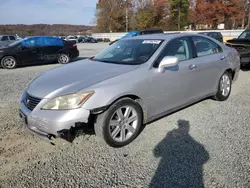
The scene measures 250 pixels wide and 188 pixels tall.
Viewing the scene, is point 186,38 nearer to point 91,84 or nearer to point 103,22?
point 91,84

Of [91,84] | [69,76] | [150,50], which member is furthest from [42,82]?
[150,50]

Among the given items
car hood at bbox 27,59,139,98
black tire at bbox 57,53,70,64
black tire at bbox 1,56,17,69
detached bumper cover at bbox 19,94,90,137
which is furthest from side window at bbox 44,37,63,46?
detached bumper cover at bbox 19,94,90,137

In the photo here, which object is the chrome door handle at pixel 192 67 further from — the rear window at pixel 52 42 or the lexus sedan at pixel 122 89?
the rear window at pixel 52 42

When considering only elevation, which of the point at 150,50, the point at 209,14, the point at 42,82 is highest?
the point at 209,14

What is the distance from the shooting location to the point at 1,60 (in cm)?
990

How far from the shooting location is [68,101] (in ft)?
8.52

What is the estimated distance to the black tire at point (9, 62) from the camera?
9930mm

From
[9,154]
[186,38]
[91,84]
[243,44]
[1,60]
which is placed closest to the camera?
[91,84]

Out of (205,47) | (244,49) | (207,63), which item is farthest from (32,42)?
(244,49)

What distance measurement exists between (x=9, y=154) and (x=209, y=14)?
148 ft

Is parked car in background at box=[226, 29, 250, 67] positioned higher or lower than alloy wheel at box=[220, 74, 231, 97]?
higher

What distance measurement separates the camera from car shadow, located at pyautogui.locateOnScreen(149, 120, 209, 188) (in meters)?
2.29

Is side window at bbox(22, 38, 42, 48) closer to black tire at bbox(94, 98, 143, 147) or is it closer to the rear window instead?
the rear window

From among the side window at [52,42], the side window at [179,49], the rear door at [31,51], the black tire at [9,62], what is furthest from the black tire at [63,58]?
the side window at [179,49]
